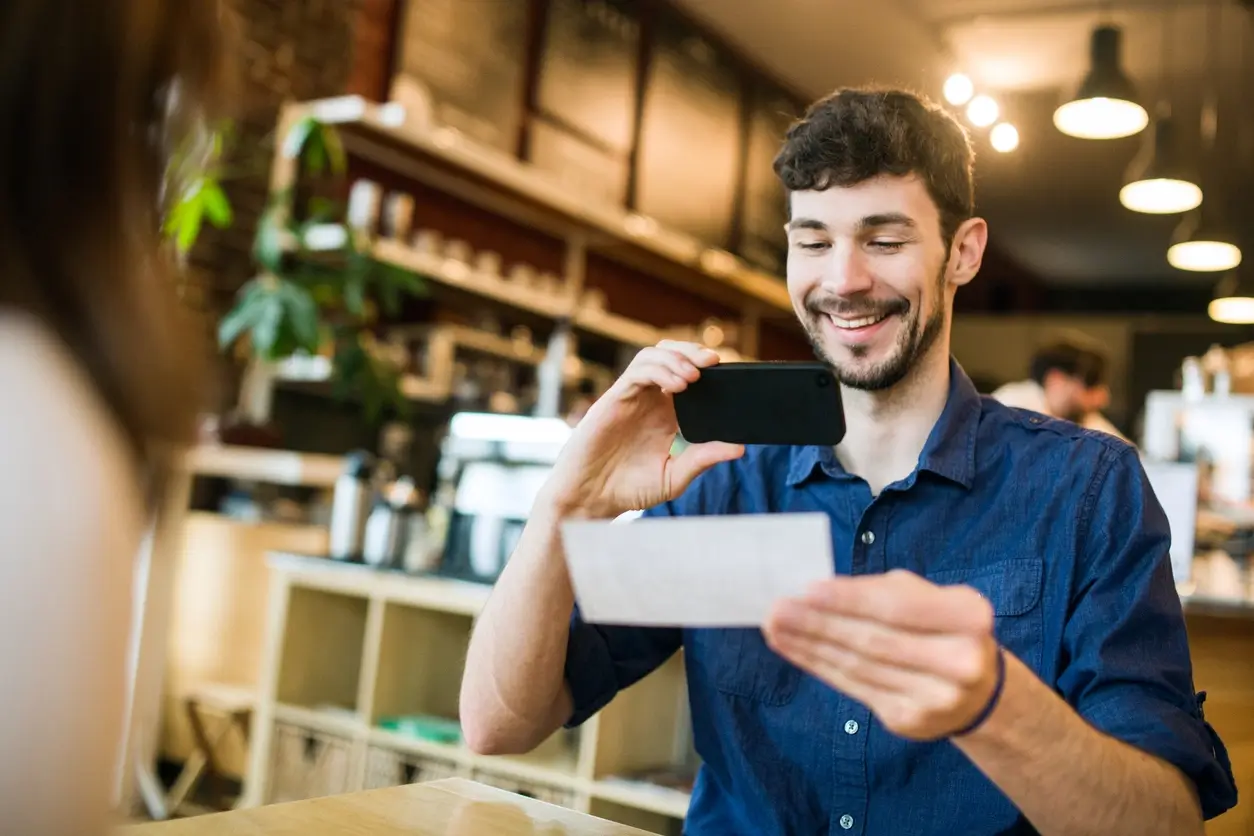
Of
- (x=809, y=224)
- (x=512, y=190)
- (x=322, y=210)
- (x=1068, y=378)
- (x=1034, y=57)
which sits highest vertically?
(x=1034, y=57)

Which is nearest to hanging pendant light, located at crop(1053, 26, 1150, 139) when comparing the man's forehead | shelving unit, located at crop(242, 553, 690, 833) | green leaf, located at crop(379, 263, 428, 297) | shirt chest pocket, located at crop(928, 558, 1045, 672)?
green leaf, located at crop(379, 263, 428, 297)

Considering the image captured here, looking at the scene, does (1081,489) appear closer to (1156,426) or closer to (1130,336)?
(1156,426)

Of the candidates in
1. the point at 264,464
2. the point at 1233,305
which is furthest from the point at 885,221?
the point at 1233,305

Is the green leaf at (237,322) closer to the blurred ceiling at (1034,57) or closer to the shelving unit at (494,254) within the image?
the shelving unit at (494,254)

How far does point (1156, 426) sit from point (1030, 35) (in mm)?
2103

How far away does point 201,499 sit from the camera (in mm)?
3883

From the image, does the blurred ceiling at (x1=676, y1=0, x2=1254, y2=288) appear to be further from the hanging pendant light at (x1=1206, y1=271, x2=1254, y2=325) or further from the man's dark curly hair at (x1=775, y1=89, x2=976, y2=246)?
the man's dark curly hair at (x1=775, y1=89, x2=976, y2=246)

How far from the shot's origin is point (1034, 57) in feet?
20.0

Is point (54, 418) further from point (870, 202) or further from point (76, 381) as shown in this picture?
point (870, 202)

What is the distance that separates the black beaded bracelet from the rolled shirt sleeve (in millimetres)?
288

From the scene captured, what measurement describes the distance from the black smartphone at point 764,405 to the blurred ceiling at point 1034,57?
4.19 m

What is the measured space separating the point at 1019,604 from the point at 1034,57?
5.58m

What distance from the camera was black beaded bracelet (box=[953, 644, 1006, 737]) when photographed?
2.69ft

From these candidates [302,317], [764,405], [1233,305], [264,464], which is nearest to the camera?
[764,405]
